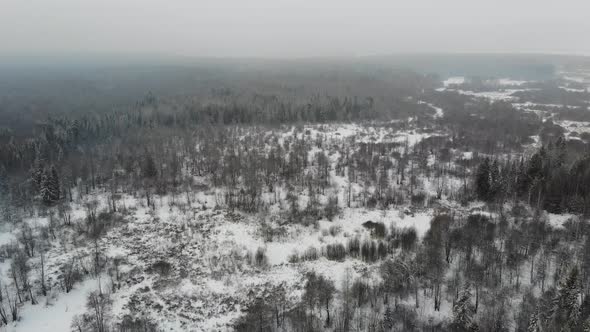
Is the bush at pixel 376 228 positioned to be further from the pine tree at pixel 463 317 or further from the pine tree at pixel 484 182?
the pine tree at pixel 484 182

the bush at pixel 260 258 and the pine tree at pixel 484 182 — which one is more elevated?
the pine tree at pixel 484 182

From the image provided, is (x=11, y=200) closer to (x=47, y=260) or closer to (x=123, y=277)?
(x=47, y=260)

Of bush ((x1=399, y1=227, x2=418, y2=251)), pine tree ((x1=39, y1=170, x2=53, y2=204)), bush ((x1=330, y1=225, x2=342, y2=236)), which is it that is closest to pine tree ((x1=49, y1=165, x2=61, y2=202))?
pine tree ((x1=39, y1=170, x2=53, y2=204))

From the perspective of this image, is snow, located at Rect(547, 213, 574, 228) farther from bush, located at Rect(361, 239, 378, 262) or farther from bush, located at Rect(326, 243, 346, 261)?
bush, located at Rect(326, 243, 346, 261)

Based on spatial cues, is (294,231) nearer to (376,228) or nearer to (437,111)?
(376,228)

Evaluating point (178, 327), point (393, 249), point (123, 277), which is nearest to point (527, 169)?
point (393, 249)

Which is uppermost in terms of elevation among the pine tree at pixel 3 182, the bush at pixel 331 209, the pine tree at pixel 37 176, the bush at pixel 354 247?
the pine tree at pixel 37 176

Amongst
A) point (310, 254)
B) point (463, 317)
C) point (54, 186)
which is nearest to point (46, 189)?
point (54, 186)

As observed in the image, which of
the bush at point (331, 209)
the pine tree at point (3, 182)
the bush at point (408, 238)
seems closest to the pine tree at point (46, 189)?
the pine tree at point (3, 182)

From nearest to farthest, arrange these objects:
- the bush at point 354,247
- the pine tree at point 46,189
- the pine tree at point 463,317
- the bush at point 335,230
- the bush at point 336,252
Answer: the pine tree at point 463,317 → the bush at point 336,252 → the bush at point 354,247 → the bush at point 335,230 → the pine tree at point 46,189
